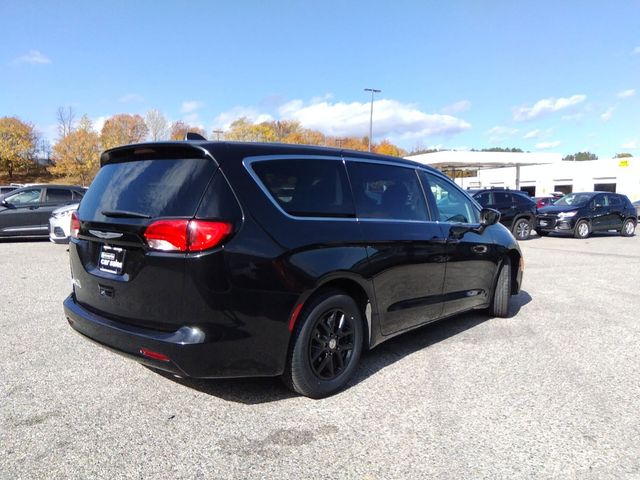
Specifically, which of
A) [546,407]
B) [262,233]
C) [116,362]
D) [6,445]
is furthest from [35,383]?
[546,407]

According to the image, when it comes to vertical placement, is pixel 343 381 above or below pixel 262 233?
below

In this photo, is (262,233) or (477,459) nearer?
(477,459)

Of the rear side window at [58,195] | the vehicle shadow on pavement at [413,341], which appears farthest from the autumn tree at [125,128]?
the vehicle shadow on pavement at [413,341]

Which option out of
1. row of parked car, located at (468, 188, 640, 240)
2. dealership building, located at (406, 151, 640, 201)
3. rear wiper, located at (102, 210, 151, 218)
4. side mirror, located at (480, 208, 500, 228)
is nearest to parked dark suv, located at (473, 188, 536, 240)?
row of parked car, located at (468, 188, 640, 240)

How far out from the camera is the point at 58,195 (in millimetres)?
13945

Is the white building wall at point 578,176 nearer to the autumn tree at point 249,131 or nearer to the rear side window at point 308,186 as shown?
the autumn tree at point 249,131

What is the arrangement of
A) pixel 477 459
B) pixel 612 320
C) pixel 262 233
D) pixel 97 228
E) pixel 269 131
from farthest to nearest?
pixel 269 131 < pixel 612 320 < pixel 97 228 < pixel 262 233 < pixel 477 459

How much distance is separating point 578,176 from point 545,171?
16.1 feet

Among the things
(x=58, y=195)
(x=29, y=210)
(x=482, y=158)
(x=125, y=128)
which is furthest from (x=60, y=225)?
(x=125, y=128)

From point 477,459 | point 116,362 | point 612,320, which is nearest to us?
point 477,459

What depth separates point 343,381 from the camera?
11.7 ft

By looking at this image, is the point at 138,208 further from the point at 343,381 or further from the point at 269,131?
the point at 269,131

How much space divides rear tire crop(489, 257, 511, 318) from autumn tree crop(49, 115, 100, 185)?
6934cm

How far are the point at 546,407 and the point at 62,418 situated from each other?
325 cm
